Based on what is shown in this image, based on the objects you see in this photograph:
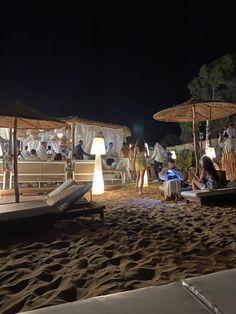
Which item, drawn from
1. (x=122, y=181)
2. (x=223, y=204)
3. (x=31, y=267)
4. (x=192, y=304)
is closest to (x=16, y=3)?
(x=122, y=181)

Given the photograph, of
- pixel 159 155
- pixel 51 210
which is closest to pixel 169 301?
pixel 51 210

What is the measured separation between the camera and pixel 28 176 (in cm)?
1084

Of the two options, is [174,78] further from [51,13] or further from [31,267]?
[31,267]

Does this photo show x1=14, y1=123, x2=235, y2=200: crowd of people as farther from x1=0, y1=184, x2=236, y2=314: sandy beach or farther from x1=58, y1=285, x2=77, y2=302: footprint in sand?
x1=58, y1=285, x2=77, y2=302: footprint in sand

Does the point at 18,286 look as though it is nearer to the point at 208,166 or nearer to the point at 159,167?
the point at 208,166

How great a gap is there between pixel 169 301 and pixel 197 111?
874 cm

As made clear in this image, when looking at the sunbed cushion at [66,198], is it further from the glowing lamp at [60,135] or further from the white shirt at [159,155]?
the glowing lamp at [60,135]

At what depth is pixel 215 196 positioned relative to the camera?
6996mm

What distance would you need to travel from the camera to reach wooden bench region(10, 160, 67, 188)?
35.3ft

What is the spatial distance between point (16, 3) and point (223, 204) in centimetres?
2107

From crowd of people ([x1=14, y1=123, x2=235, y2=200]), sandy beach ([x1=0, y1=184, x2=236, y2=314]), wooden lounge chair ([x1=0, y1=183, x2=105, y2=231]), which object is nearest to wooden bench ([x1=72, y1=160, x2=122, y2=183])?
crowd of people ([x1=14, y1=123, x2=235, y2=200])

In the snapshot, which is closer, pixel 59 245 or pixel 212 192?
pixel 59 245

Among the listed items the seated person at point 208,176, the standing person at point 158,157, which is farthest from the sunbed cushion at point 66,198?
the standing person at point 158,157

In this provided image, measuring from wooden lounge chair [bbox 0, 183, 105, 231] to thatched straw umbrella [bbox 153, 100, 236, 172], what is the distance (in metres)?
4.06
